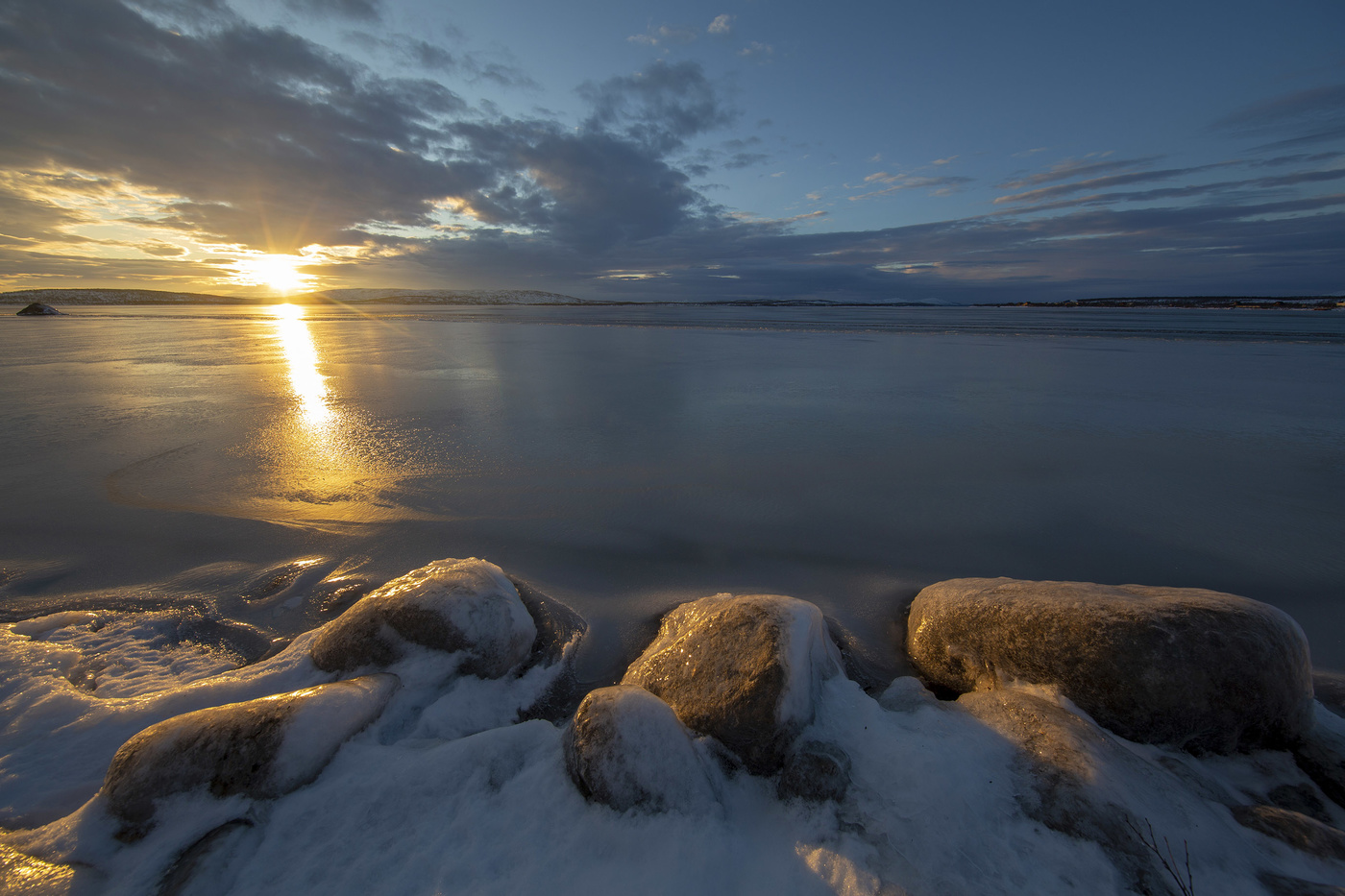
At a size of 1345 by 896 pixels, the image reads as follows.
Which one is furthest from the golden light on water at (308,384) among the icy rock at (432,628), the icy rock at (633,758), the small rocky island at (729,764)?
the icy rock at (633,758)

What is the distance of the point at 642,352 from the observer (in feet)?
50.2

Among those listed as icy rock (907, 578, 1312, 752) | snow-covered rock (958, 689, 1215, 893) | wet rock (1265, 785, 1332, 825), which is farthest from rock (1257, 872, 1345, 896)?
icy rock (907, 578, 1312, 752)

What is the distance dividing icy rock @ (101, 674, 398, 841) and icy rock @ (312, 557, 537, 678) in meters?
0.52

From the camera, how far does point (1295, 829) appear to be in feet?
5.84

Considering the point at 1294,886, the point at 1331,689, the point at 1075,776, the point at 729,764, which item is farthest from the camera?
Result: the point at 1331,689

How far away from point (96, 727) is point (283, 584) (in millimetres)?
1239

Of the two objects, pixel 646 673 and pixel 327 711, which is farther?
pixel 646 673

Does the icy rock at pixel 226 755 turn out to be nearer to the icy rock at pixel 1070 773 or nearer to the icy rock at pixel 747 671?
the icy rock at pixel 747 671

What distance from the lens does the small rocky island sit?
173 cm

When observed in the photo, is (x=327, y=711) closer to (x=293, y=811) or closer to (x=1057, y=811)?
(x=293, y=811)

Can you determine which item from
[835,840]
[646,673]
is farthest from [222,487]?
[835,840]

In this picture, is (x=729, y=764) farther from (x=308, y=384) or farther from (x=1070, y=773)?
(x=308, y=384)

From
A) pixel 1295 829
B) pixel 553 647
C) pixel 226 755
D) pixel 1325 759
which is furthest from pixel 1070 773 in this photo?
pixel 226 755

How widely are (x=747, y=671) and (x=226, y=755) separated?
2.12 metres
